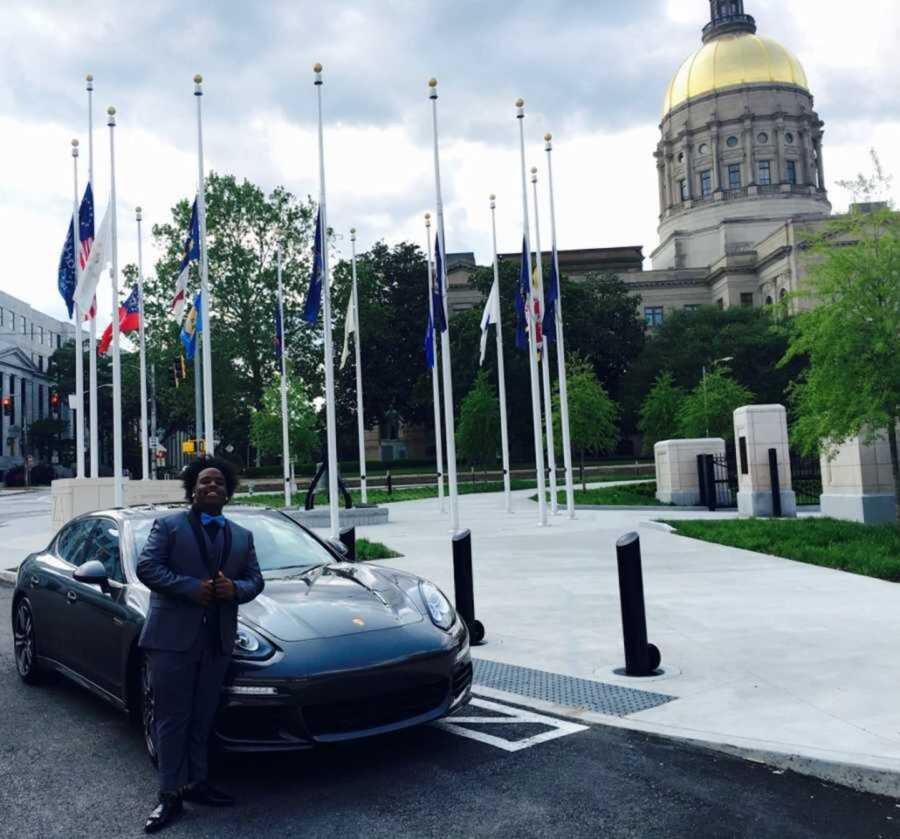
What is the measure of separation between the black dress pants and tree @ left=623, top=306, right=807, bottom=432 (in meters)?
55.0

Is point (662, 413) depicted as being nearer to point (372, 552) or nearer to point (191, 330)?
point (191, 330)

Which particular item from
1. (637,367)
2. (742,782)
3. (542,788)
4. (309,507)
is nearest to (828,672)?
(742,782)

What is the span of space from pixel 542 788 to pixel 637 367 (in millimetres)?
59715

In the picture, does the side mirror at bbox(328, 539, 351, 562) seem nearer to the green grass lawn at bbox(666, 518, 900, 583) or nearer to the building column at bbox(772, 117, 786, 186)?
the green grass lawn at bbox(666, 518, 900, 583)

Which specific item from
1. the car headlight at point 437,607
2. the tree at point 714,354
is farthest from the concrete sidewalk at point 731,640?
the tree at point 714,354

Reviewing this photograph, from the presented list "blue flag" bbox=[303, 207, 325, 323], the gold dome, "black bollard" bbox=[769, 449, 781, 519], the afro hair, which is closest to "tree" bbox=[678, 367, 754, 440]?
"black bollard" bbox=[769, 449, 781, 519]

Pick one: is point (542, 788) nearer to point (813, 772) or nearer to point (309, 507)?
point (813, 772)

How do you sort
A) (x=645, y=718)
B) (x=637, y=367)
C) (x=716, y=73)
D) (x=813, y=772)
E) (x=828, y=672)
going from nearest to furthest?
(x=813, y=772) < (x=645, y=718) < (x=828, y=672) < (x=637, y=367) < (x=716, y=73)

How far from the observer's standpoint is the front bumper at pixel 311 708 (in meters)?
4.32

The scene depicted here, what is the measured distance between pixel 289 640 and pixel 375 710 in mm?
591

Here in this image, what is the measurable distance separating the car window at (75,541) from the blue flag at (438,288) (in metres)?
11.0

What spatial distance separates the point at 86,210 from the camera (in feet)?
61.2

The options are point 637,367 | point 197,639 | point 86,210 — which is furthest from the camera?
point 637,367

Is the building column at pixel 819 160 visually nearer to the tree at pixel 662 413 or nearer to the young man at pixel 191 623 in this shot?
the tree at pixel 662 413
